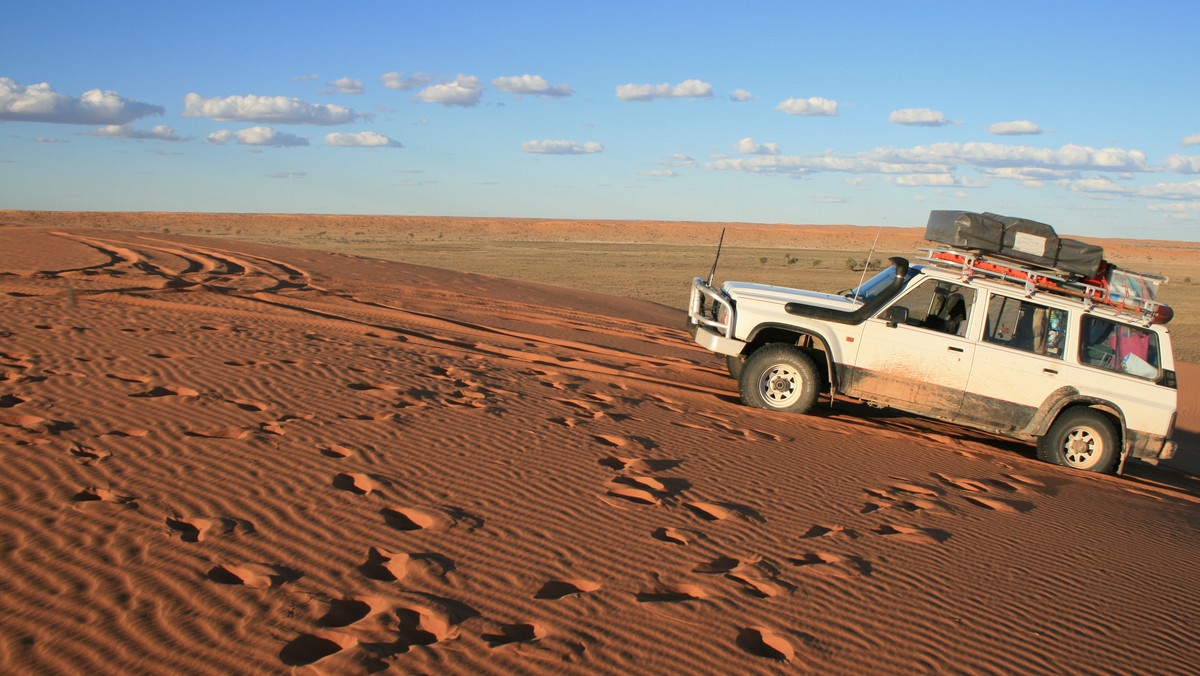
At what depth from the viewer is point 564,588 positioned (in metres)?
4.15

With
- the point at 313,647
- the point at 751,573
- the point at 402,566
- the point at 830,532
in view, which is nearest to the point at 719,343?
the point at 830,532

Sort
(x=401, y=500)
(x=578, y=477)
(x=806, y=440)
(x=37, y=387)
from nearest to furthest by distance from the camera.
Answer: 1. (x=401, y=500)
2. (x=578, y=477)
3. (x=37, y=387)
4. (x=806, y=440)

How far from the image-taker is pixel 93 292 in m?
11.3

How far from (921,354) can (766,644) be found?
17.0 ft

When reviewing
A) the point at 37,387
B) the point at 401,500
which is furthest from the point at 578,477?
the point at 37,387

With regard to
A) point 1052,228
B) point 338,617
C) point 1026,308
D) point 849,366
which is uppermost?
point 1052,228

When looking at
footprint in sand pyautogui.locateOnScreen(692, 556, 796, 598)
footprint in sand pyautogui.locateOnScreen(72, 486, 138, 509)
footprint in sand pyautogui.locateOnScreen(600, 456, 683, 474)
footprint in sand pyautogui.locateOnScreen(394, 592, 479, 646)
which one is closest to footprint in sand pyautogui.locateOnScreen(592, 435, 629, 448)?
footprint in sand pyautogui.locateOnScreen(600, 456, 683, 474)

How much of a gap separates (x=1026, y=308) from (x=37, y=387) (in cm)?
905

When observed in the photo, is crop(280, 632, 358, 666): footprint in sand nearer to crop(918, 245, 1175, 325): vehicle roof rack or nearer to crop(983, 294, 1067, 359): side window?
crop(918, 245, 1175, 325): vehicle roof rack

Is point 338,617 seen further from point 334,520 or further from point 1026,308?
point 1026,308

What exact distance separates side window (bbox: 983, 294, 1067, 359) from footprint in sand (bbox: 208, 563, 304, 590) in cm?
694

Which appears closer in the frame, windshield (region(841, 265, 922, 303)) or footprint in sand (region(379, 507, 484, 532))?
footprint in sand (region(379, 507, 484, 532))

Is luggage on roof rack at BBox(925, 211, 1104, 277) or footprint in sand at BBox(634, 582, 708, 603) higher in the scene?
luggage on roof rack at BBox(925, 211, 1104, 277)

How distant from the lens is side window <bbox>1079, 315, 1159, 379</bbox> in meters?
8.06
